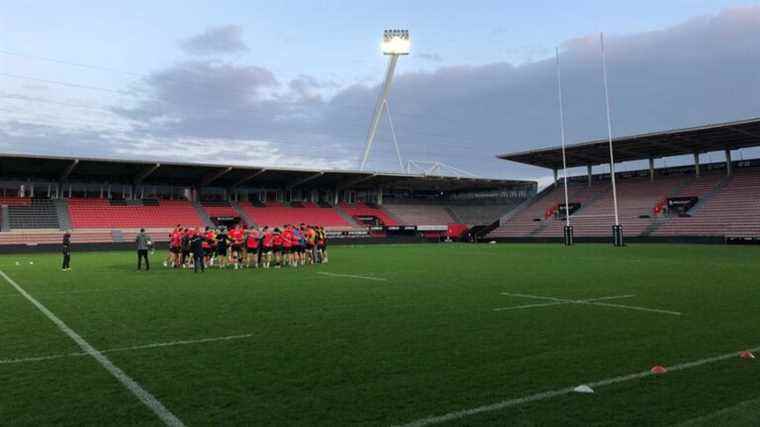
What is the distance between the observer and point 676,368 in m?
5.79

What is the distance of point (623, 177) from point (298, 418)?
58617 mm

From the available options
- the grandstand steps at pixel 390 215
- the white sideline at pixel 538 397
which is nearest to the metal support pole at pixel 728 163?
the grandstand steps at pixel 390 215

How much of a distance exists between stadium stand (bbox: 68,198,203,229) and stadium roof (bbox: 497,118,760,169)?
31.2 meters

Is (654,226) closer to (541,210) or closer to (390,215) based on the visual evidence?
(541,210)

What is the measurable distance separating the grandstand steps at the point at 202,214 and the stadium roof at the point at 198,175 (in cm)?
Result: 222

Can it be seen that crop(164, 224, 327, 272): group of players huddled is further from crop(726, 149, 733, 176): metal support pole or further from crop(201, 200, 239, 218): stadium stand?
crop(726, 149, 733, 176): metal support pole

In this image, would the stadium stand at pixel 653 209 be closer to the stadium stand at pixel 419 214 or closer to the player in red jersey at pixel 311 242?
the stadium stand at pixel 419 214

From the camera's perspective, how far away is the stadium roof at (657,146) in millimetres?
42425

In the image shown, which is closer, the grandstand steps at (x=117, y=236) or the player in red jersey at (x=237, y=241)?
the player in red jersey at (x=237, y=241)

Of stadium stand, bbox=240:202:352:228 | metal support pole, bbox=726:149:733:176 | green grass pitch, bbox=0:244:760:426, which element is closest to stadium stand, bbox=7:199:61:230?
stadium stand, bbox=240:202:352:228

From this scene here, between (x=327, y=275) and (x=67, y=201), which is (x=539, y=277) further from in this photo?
(x=67, y=201)

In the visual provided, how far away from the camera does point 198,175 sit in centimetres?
5428

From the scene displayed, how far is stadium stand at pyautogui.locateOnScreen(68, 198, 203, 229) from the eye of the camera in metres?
48.1


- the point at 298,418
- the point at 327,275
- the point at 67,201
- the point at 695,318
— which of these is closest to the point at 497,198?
the point at 67,201
